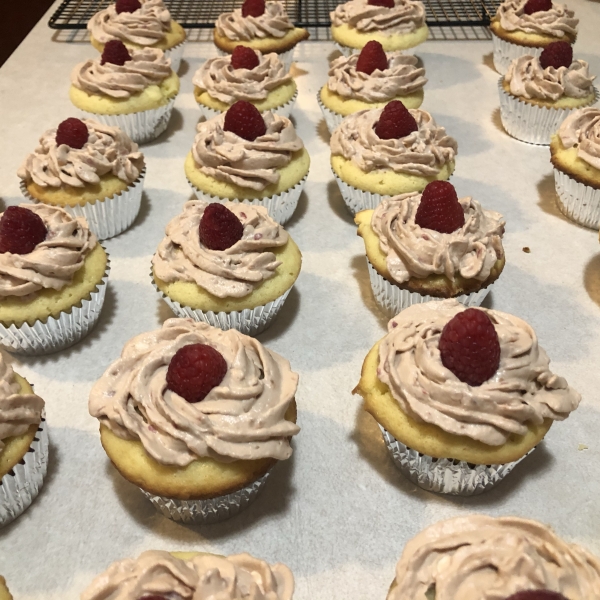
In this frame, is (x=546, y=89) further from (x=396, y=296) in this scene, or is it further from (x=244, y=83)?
(x=396, y=296)

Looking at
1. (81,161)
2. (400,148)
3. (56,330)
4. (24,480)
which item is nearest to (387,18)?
(400,148)

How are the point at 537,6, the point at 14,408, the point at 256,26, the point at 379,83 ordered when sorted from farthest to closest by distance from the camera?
the point at 537,6
the point at 256,26
the point at 379,83
the point at 14,408

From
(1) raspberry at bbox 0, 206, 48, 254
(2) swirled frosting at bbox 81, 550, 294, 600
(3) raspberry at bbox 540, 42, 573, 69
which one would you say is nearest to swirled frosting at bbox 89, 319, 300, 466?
(2) swirled frosting at bbox 81, 550, 294, 600

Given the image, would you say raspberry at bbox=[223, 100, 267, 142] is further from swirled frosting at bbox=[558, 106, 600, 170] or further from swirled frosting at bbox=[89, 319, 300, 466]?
swirled frosting at bbox=[558, 106, 600, 170]

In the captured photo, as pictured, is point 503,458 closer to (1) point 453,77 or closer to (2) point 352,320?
(2) point 352,320

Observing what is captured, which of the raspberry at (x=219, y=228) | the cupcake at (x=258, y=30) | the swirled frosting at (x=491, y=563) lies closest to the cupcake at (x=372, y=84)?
the cupcake at (x=258, y=30)

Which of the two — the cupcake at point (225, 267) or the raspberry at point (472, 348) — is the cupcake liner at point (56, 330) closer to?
the cupcake at point (225, 267)
